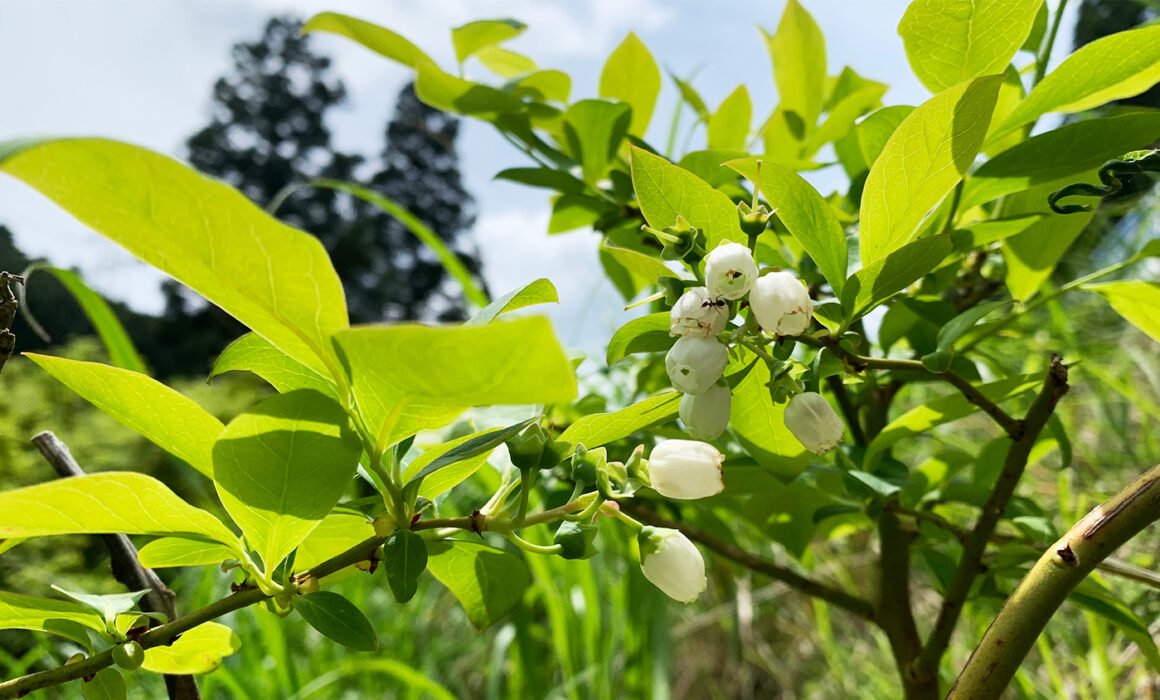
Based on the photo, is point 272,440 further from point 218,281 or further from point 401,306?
point 401,306

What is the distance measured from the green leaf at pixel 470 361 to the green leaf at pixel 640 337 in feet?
0.32

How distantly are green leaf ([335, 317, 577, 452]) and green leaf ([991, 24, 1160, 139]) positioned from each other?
0.25 m

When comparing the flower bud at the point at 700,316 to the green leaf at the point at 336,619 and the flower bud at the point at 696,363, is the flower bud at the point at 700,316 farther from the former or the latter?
the green leaf at the point at 336,619

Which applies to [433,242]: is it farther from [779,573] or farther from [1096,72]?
[1096,72]

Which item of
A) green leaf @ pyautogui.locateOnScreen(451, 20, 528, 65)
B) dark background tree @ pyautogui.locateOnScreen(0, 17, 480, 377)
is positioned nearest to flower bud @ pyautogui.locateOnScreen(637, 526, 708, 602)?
green leaf @ pyautogui.locateOnScreen(451, 20, 528, 65)

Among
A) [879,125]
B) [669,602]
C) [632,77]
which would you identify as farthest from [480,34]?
[669,602]

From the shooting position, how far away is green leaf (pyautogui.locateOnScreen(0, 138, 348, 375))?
156mm

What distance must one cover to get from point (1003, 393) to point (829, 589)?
0.52 feet

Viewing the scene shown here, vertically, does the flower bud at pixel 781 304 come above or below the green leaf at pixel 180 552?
above

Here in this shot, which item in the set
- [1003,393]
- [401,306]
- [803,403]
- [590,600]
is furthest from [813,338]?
[401,306]

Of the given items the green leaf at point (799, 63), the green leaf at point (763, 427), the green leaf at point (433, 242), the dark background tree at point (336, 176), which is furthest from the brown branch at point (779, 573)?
the dark background tree at point (336, 176)

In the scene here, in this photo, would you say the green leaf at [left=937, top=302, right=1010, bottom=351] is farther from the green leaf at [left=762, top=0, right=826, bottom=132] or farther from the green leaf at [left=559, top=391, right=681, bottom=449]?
the green leaf at [left=762, top=0, right=826, bottom=132]

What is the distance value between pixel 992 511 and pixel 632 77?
0.30 meters

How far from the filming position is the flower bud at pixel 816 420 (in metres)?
0.24
